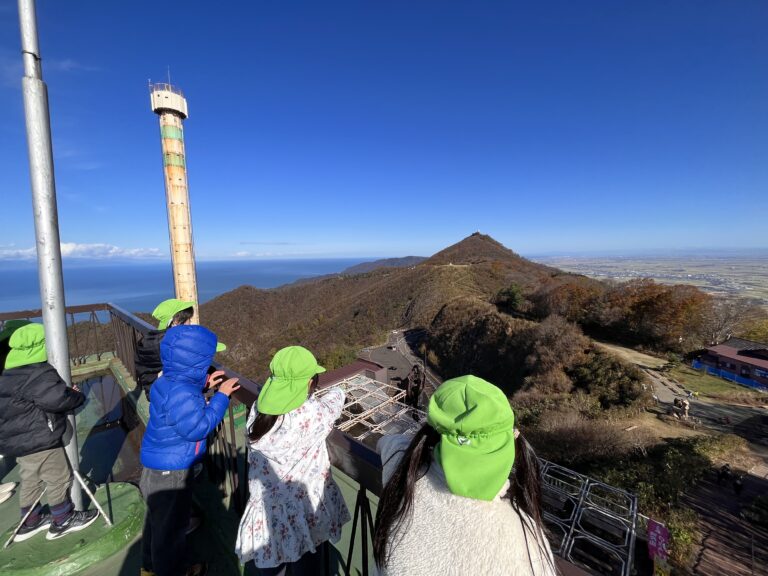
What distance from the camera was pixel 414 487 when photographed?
2.80 feet

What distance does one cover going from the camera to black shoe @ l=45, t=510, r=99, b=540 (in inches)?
82.7

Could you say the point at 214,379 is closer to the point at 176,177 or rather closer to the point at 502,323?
the point at 176,177

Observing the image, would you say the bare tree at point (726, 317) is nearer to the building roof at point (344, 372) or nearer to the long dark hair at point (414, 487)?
the building roof at point (344, 372)

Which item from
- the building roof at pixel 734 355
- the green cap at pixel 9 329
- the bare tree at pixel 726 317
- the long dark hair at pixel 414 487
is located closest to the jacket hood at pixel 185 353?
the long dark hair at pixel 414 487

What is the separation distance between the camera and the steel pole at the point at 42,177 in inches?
69.4

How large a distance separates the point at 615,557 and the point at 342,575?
330 inches

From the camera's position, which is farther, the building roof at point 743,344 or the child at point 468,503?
the building roof at point 743,344

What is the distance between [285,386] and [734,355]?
20340 millimetres

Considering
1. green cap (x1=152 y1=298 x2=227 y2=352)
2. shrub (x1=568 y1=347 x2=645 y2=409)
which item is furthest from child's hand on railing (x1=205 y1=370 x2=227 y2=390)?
shrub (x1=568 y1=347 x2=645 y2=409)

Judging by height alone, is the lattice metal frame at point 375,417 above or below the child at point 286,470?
below

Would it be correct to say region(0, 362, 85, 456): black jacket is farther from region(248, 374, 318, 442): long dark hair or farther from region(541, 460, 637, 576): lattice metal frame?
region(541, 460, 637, 576): lattice metal frame

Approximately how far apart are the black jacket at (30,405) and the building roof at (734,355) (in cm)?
2083

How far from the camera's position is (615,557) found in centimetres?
711

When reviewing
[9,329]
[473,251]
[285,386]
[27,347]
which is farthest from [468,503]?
[473,251]
